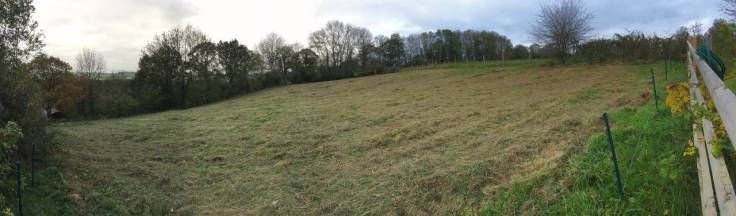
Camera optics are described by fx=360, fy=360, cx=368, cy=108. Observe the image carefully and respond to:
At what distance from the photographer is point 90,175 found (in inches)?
239

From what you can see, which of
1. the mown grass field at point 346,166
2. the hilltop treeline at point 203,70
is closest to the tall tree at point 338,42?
the hilltop treeline at point 203,70

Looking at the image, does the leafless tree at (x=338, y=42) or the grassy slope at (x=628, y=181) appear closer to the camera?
the grassy slope at (x=628, y=181)

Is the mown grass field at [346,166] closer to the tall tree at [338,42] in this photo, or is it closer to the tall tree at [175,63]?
the tall tree at [175,63]

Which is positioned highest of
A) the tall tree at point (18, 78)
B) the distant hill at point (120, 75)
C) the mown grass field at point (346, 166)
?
the distant hill at point (120, 75)

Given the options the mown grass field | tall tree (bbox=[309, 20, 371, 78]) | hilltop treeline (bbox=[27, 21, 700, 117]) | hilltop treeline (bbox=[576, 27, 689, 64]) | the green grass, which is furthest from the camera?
tall tree (bbox=[309, 20, 371, 78])

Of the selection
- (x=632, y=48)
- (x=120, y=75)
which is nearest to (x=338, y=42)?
(x=120, y=75)

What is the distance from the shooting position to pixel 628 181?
3152 mm

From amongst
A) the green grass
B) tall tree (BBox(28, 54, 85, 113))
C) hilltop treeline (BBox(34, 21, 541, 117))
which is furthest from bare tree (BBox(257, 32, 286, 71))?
the green grass

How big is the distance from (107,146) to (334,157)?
22.8 feet

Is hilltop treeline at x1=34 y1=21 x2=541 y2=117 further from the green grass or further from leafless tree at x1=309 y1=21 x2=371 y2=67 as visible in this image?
the green grass

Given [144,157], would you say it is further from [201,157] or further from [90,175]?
[90,175]

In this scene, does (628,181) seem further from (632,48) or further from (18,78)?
(632,48)

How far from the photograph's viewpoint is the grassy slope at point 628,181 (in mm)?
2711

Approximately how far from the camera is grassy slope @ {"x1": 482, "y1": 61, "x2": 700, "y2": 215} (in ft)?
8.89
